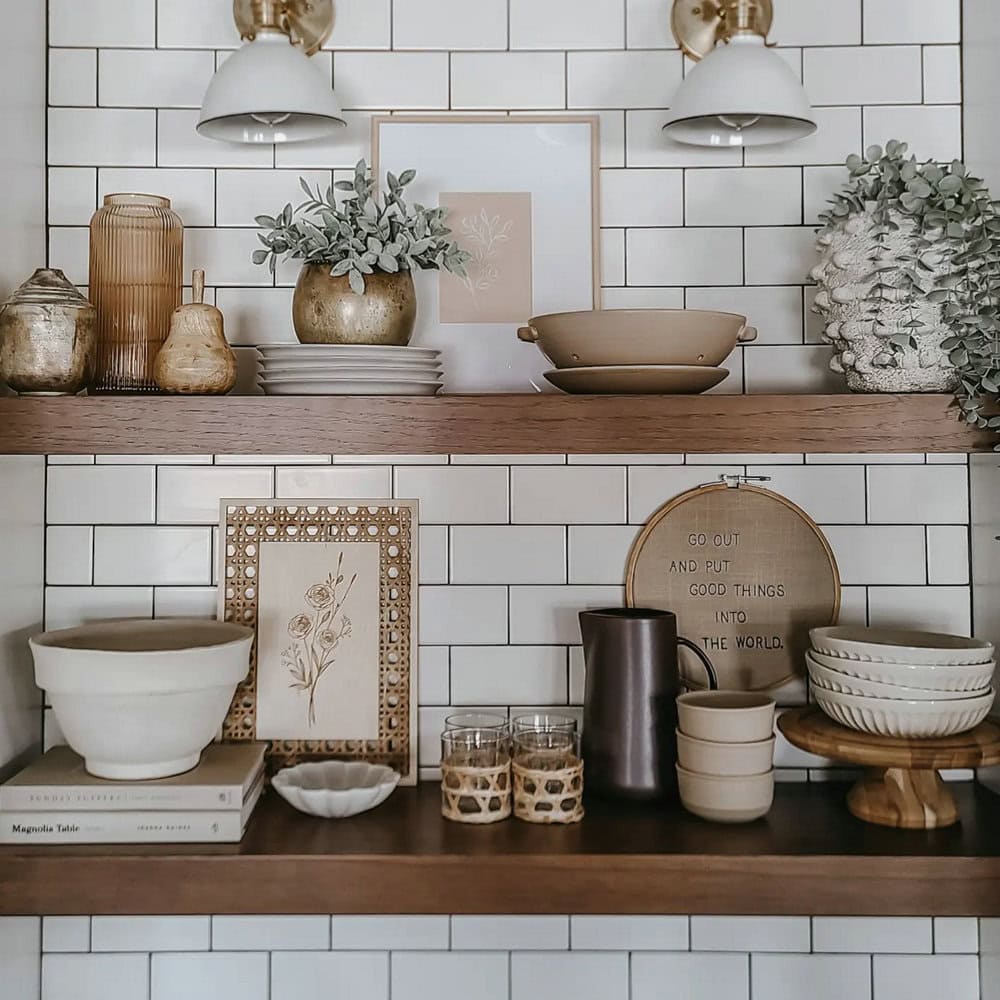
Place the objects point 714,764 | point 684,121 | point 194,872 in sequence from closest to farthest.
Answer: point 194,872
point 714,764
point 684,121

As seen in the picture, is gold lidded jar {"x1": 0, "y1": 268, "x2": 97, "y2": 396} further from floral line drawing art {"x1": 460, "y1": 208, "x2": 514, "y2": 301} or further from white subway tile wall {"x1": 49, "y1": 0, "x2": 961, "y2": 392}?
floral line drawing art {"x1": 460, "y1": 208, "x2": 514, "y2": 301}

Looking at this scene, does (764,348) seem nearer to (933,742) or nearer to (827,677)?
A: (827,677)

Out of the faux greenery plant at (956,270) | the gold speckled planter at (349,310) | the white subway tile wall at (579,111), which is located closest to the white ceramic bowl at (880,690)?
the faux greenery plant at (956,270)

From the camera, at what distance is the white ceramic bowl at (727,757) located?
1325 mm

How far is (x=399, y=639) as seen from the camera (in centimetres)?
156

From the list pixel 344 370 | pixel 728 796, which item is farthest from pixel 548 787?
pixel 344 370

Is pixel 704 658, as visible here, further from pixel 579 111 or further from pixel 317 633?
pixel 579 111

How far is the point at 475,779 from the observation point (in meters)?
1.36

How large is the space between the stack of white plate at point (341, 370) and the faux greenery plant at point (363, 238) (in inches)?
3.8

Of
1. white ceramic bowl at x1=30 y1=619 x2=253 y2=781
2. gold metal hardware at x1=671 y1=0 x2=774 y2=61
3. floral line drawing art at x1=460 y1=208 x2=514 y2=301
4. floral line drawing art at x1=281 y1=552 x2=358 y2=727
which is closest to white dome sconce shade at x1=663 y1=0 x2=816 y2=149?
gold metal hardware at x1=671 y1=0 x2=774 y2=61

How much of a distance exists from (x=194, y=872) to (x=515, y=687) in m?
0.53

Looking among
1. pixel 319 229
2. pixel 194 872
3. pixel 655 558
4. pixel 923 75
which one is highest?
pixel 923 75

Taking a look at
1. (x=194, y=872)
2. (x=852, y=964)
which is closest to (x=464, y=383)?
(x=194, y=872)

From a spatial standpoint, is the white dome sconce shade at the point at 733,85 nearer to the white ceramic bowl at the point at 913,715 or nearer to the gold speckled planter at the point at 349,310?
the gold speckled planter at the point at 349,310
